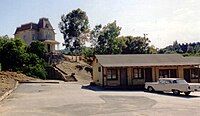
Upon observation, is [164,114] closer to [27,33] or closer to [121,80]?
[121,80]

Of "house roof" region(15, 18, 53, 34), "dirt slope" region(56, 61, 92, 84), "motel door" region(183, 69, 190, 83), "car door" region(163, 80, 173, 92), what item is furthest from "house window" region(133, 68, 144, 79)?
"house roof" region(15, 18, 53, 34)

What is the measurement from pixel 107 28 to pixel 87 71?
59.2 feet

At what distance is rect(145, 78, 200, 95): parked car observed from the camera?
30000mm

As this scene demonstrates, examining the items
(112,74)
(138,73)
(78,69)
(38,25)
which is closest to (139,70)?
(138,73)

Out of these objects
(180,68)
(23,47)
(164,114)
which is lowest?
(164,114)

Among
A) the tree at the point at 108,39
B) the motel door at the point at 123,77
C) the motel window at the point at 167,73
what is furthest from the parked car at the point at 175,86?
the tree at the point at 108,39

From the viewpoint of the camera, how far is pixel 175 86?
31312 millimetres

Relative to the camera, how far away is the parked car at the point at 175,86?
1181 inches

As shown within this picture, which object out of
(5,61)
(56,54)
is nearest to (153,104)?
(5,61)

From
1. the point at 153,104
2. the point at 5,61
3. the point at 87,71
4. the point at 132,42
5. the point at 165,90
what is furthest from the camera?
the point at 132,42

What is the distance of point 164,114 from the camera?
18.4 metres

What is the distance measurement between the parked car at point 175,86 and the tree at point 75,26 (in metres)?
47.7

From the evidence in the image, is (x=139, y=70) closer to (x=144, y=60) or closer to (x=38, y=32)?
(x=144, y=60)

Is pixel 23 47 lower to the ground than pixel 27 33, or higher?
lower
